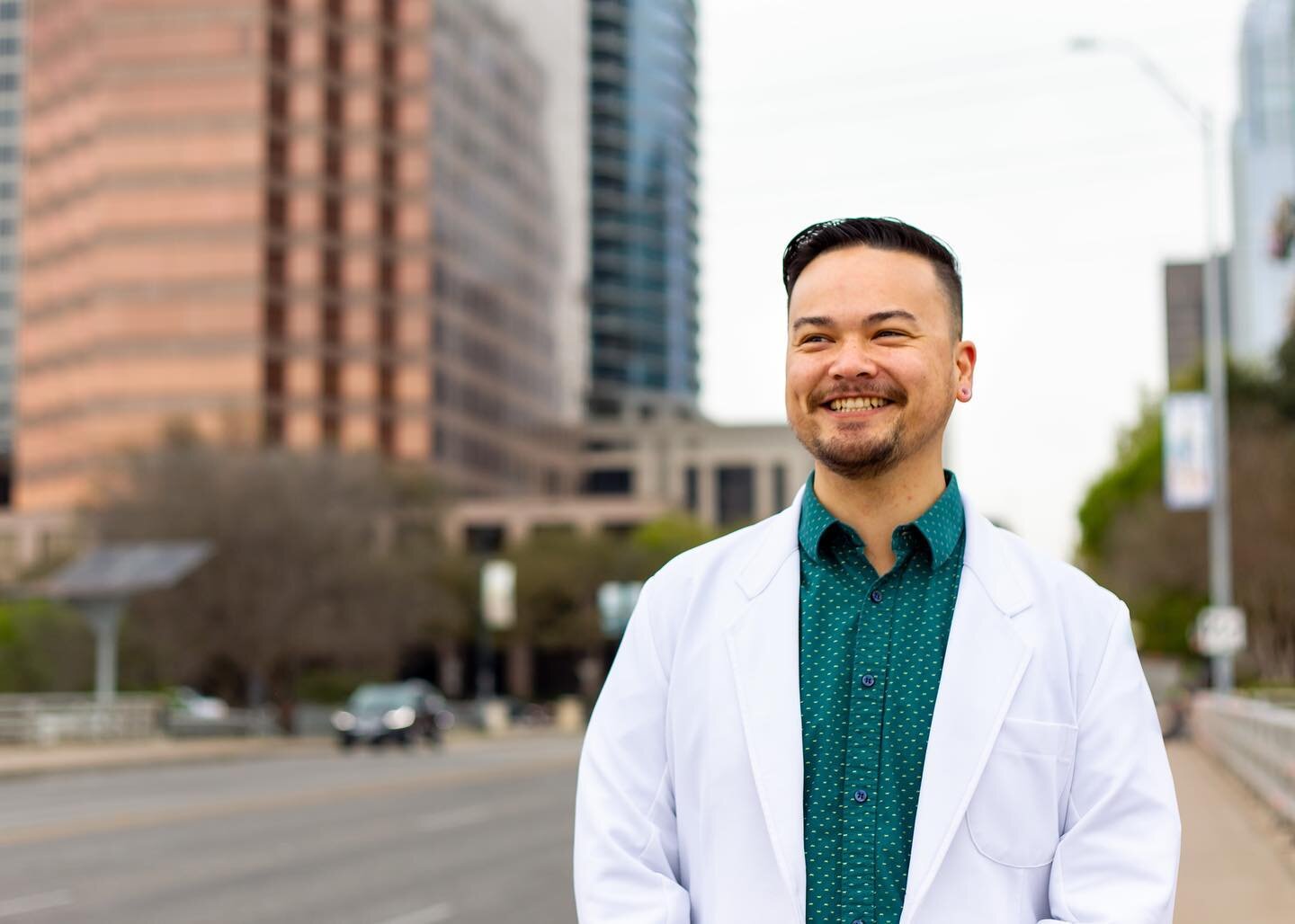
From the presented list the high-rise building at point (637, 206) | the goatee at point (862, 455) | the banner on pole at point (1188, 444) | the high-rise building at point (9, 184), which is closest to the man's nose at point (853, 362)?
the goatee at point (862, 455)

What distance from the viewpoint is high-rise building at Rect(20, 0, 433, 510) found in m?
107

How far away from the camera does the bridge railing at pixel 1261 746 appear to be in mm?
17344

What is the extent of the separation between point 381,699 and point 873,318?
40.7m

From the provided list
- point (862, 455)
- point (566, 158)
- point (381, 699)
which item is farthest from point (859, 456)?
point (566, 158)

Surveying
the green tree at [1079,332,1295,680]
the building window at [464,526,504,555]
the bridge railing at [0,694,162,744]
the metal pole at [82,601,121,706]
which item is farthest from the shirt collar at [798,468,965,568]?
the building window at [464,526,504,555]

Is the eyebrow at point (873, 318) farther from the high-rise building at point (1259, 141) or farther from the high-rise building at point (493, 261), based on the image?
the high-rise building at point (1259, 141)

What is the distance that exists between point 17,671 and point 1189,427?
3729 cm

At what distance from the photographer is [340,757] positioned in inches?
1458

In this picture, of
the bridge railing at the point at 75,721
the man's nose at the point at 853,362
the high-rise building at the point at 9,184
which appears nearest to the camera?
the man's nose at the point at 853,362

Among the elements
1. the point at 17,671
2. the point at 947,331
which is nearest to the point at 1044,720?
the point at 947,331

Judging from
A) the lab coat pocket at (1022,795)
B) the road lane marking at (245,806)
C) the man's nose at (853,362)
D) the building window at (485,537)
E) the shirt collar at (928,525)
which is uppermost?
the man's nose at (853,362)

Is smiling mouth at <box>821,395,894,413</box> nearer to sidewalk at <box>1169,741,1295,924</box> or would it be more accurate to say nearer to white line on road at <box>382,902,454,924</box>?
sidewalk at <box>1169,741,1295,924</box>

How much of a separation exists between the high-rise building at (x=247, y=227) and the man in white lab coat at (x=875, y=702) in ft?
340

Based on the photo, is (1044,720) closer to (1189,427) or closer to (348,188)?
(1189,427)
